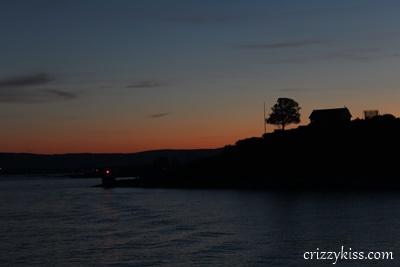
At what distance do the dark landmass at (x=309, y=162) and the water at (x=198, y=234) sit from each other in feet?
186

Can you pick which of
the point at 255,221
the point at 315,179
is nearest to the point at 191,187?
the point at 315,179

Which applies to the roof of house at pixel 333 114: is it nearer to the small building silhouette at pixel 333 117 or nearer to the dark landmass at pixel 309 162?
the small building silhouette at pixel 333 117

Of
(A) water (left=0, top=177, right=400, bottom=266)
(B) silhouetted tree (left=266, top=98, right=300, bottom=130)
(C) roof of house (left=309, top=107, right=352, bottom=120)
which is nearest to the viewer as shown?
(A) water (left=0, top=177, right=400, bottom=266)

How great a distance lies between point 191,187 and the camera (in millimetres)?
165875

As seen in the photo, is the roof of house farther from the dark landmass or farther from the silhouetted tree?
the silhouetted tree

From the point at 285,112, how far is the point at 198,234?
437 ft

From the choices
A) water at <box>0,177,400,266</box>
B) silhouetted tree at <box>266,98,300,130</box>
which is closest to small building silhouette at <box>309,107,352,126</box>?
silhouetted tree at <box>266,98,300,130</box>

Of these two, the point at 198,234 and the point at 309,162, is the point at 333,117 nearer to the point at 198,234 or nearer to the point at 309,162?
the point at 309,162

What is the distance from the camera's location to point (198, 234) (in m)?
57.2

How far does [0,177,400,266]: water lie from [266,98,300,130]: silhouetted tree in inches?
3938

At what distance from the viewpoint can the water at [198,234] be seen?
4516 centimetres

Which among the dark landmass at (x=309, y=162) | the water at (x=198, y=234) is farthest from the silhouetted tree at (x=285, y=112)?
the water at (x=198, y=234)

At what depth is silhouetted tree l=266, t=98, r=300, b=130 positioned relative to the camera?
186500mm

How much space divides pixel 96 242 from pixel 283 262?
18.0 meters
